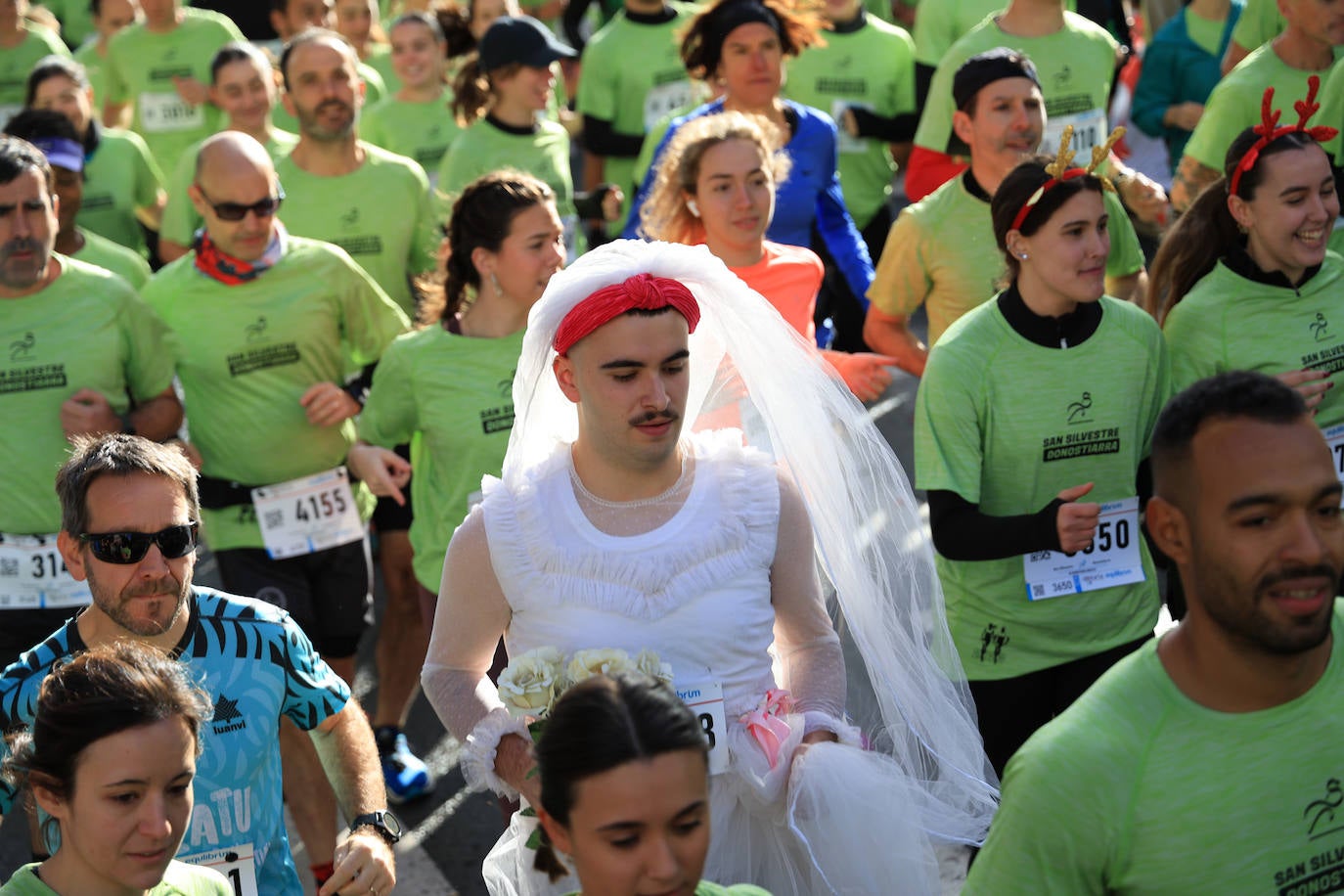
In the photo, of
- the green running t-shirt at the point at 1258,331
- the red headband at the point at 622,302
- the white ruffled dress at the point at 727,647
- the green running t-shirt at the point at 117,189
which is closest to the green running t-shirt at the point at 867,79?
the green running t-shirt at the point at 117,189

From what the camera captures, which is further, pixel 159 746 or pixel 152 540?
pixel 152 540

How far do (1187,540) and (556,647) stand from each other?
4.20 feet

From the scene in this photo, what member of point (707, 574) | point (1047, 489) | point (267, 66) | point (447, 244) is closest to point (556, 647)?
point (707, 574)

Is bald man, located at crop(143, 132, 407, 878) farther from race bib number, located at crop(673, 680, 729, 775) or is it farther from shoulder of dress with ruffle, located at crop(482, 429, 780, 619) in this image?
race bib number, located at crop(673, 680, 729, 775)

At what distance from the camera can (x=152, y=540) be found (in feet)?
11.7

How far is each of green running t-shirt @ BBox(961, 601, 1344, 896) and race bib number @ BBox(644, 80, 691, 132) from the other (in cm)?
700

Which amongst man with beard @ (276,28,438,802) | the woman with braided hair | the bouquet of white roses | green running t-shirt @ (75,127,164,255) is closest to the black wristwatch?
the bouquet of white roses

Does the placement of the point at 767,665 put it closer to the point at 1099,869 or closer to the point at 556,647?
the point at 556,647

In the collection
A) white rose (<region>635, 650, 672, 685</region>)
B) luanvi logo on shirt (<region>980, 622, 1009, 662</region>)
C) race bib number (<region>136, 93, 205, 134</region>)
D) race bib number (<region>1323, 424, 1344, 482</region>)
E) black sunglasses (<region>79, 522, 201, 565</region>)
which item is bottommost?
luanvi logo on shirt (<region>980, 622, 1009, 662</region>)

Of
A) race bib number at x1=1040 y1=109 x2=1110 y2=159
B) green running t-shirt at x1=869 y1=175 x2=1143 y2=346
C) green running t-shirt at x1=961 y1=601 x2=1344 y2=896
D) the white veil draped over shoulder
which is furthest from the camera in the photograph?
race bib number at x1=1040 y1=109 x2=1110 y2=159

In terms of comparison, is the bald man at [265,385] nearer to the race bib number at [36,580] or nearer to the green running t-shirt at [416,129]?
the race bib number at [36,580]

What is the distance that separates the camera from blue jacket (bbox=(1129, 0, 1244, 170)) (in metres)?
8.42

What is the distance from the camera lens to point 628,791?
102 inches

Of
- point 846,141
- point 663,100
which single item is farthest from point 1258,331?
point 663,100
